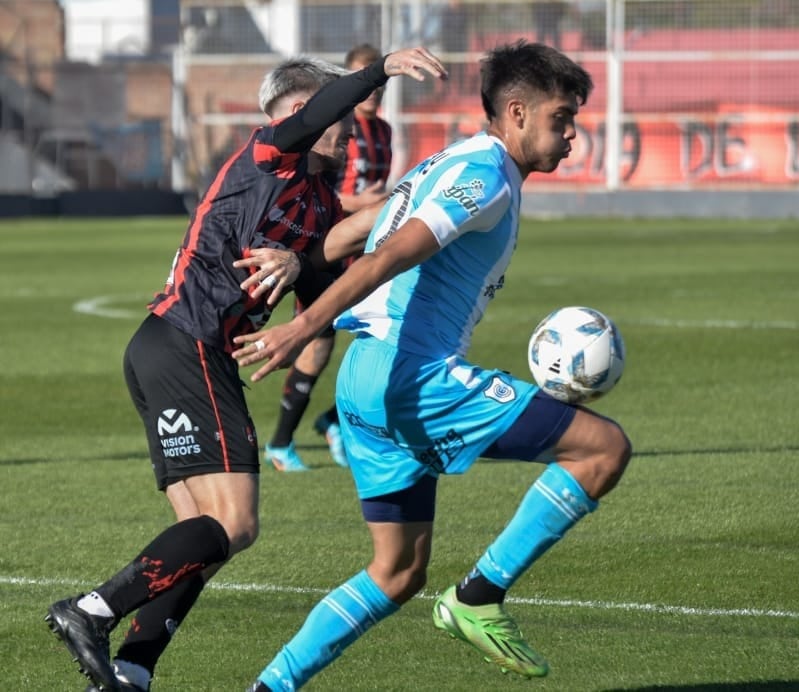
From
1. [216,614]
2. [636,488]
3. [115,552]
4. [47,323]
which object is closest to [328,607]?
[216,614]

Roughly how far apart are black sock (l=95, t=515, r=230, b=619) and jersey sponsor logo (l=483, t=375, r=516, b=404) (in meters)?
0.88

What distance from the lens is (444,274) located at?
4.85m

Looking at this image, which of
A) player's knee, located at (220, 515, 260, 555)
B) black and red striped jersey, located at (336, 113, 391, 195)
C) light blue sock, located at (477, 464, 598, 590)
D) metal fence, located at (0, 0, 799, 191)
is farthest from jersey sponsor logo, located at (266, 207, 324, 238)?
metal fence, located at (0, 0, 799, 191)

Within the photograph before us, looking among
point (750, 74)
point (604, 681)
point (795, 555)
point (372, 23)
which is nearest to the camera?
point (604, 681)

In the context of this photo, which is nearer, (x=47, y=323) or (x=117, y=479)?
(x=117, y=479)

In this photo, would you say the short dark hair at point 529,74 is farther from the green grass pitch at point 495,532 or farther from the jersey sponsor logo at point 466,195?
the green grass pitch at point 495,532

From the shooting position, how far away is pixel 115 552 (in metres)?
7.03

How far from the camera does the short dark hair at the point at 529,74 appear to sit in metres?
4.91

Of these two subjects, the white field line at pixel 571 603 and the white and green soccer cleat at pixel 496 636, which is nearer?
the white and green soccer cleat at pixel 496 636

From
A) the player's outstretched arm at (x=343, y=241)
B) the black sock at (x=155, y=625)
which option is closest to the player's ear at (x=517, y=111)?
the player's outstretched arm at (x=343, y=241)

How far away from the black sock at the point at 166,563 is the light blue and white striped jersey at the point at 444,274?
29.1 inches

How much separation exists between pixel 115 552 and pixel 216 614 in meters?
1.14

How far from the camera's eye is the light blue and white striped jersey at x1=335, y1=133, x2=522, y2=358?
4.78 meters

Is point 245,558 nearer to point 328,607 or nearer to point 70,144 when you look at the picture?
point 328,607
